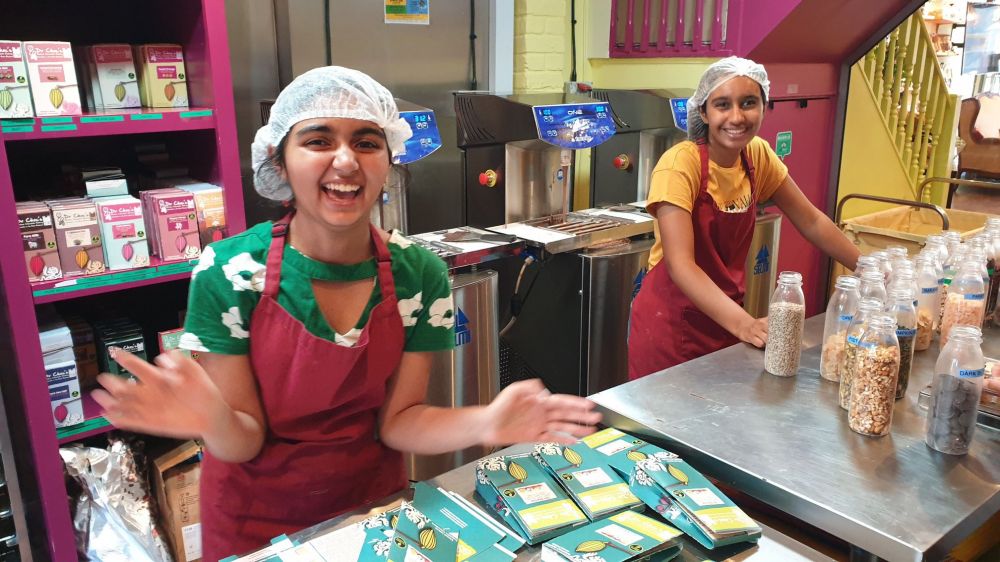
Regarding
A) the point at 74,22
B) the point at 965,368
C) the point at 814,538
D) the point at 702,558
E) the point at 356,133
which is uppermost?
the point at 74,22

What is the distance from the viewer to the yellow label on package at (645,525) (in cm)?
115

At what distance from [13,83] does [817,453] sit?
82.8 inches

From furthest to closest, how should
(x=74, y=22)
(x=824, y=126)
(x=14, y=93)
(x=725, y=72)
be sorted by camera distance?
(x=824, y=126) < (x=74, y=22) < (x=725, y=72) < (x=14, y=93)

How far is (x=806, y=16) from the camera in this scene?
3.44 m

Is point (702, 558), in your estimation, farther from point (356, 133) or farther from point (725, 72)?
A: point (725, 72)

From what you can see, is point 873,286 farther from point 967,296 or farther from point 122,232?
point 122,232

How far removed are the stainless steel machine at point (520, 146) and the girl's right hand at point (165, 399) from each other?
1.86 meters

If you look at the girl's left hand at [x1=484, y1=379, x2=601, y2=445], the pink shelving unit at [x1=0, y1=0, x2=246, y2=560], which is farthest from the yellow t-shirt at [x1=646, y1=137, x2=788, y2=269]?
the pink shelving unit at [x1=0, y1=0, x2=246, y2=560]

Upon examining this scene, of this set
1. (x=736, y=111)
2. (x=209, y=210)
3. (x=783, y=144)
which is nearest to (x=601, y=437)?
(x=736, y=111)

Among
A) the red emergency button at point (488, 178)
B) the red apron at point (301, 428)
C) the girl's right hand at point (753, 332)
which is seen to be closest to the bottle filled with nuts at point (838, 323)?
the girl's right hand at point (753, 332)

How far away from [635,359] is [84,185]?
1.80 m

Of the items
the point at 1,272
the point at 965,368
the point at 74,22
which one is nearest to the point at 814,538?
the point at 965,368

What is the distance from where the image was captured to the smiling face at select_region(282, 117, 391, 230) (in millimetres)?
1277

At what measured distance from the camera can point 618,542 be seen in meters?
1.13
